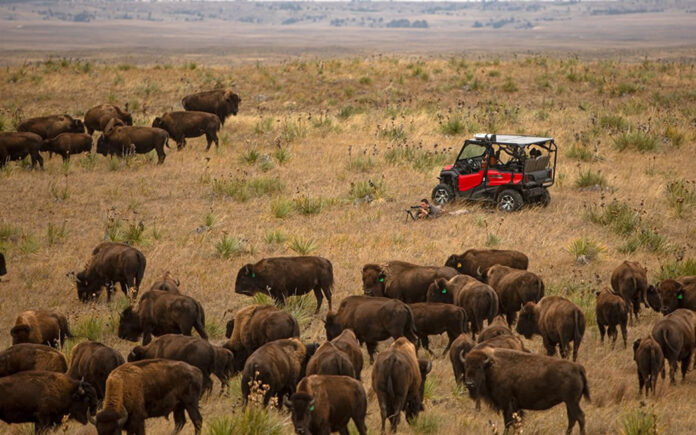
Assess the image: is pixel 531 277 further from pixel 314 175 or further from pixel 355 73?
pixel 355 73

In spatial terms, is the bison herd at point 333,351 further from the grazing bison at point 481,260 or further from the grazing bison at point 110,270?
the grazing bison at point 481,260

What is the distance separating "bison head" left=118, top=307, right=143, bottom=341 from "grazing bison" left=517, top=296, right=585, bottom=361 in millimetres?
5430

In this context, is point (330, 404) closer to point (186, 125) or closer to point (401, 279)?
point (401, 279)

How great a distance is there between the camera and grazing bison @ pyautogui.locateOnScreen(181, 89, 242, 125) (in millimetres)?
31203

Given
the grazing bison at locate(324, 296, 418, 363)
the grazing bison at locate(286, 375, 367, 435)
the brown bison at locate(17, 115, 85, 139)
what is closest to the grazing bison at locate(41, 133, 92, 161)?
the brown bison at locate(17, 115, 85, 139)

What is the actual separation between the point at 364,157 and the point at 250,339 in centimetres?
1478

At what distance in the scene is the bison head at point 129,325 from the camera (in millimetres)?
12484

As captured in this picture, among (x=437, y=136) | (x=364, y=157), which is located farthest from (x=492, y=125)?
(x=364, y=157)

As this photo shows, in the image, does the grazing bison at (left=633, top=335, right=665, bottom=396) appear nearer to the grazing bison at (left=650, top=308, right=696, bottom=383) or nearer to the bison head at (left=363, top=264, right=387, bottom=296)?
the grazing bison at (left=650, top=308, right=696, bottom=383)

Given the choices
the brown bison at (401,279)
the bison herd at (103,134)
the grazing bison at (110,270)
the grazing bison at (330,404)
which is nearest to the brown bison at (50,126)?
the bison herd at (103,134)

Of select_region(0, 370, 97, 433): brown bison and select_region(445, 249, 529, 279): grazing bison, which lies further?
select_region(445, 249, 529, 279): grazing bison

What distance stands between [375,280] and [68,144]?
1425 centimetres

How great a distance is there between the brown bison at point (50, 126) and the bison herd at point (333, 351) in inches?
521

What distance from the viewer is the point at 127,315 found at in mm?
12484
